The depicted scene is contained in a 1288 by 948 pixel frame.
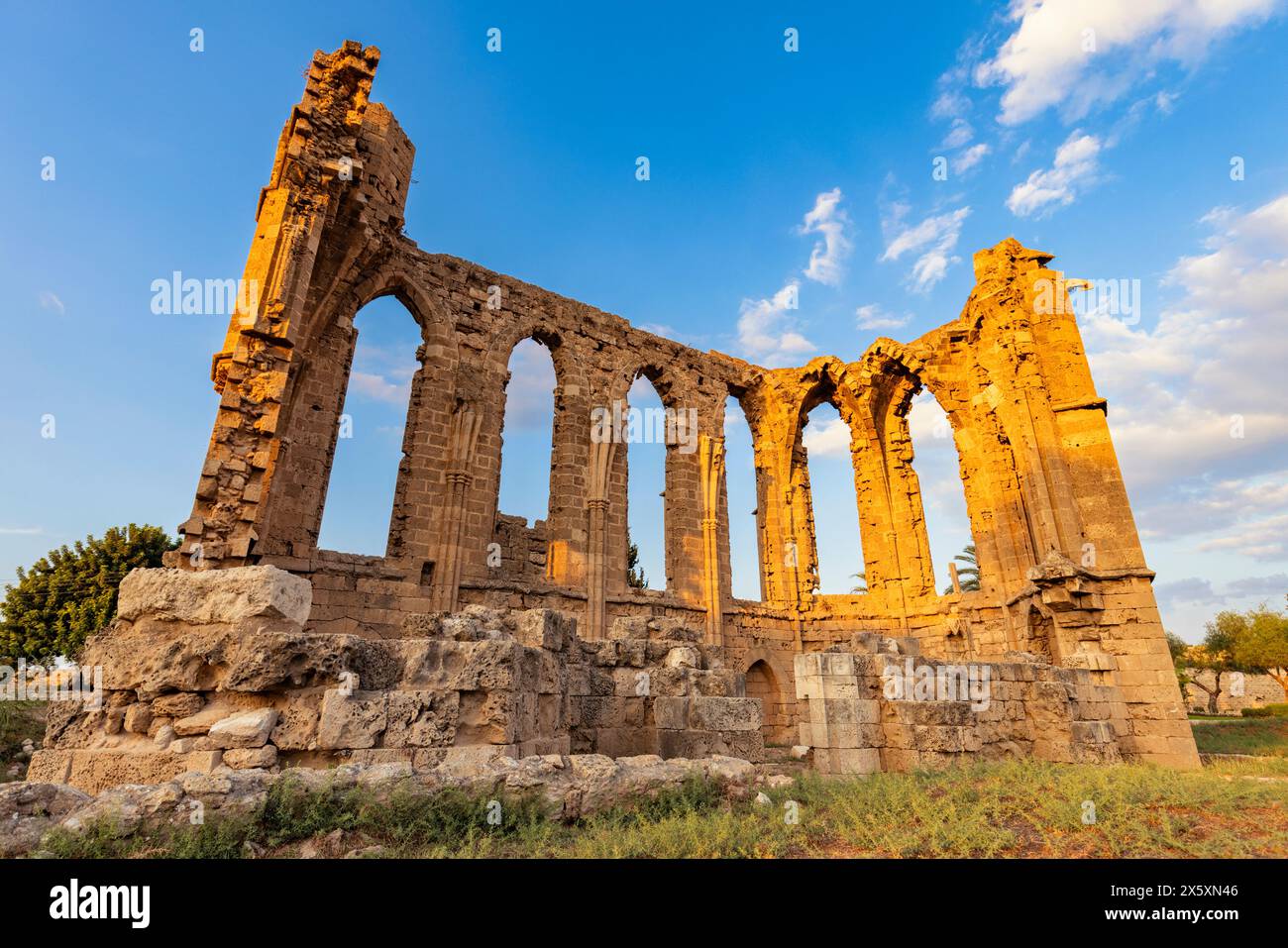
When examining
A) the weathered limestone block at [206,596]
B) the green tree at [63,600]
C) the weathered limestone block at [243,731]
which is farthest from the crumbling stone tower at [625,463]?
the green tree at [63,600]

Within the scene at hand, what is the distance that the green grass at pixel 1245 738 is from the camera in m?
11.7

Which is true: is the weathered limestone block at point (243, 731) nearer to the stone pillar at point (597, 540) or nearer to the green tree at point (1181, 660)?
the stone pillar at point (597, 540)

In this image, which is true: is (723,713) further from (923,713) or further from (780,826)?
(780,826)

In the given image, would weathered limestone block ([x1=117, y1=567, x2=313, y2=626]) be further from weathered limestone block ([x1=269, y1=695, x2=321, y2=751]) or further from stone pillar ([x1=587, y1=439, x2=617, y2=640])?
stone pillar ([x1=587, y1=439, x2=617, y2=640])

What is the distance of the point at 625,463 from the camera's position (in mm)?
15477

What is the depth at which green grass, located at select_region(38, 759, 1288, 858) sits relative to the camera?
10.4 ft

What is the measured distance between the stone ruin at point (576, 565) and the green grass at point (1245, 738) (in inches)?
130

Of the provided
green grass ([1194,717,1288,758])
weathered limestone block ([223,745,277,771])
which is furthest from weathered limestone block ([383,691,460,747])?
green grass ([1194,717,1288,758])

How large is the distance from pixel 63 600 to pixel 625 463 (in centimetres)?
1927

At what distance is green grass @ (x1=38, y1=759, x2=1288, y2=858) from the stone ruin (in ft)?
3.16
